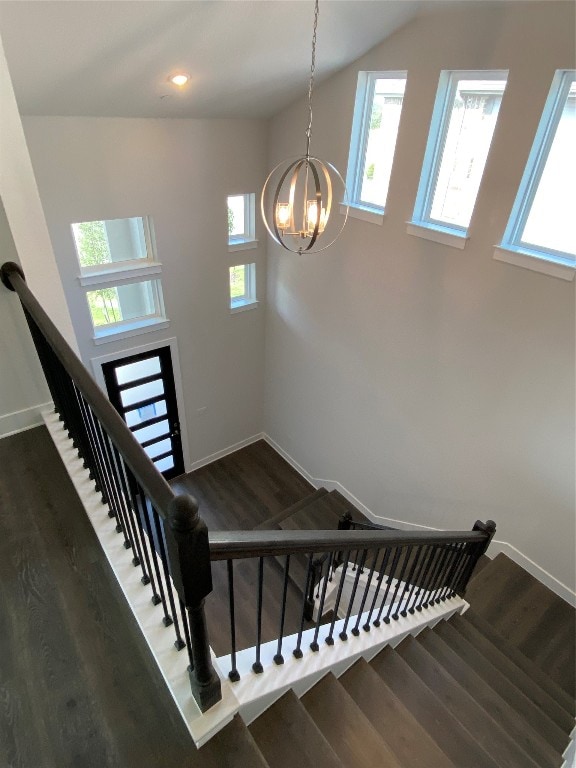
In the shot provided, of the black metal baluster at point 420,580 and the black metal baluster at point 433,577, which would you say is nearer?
the black metal baluster at point 420,580

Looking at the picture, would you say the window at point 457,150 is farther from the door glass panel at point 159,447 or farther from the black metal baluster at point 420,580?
the door glass panel at point 159,447

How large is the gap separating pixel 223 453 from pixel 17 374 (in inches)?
185

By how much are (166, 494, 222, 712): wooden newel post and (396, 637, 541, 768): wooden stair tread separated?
1.76 m

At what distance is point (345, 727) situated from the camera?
5.95 feet

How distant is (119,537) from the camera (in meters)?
1.90

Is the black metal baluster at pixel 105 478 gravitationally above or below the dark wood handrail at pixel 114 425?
below

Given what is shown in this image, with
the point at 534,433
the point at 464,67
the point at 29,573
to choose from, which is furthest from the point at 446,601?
the point at 464,67

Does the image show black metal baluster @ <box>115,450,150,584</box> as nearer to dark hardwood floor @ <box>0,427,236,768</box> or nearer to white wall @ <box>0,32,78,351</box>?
dark hardwood floor @ <box>0,427,236,768</box>

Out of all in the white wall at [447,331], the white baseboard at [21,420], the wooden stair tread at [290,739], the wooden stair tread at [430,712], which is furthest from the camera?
the white wall at [447,331]

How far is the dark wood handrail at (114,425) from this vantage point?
109 centimetres

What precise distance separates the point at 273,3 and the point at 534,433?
3.74 m

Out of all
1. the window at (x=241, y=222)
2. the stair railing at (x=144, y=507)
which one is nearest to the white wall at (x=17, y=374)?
the stair railing at (x=144, y=507)

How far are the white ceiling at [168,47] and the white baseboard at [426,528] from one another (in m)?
4.68

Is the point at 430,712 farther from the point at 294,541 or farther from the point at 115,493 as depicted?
the point at 115,493
